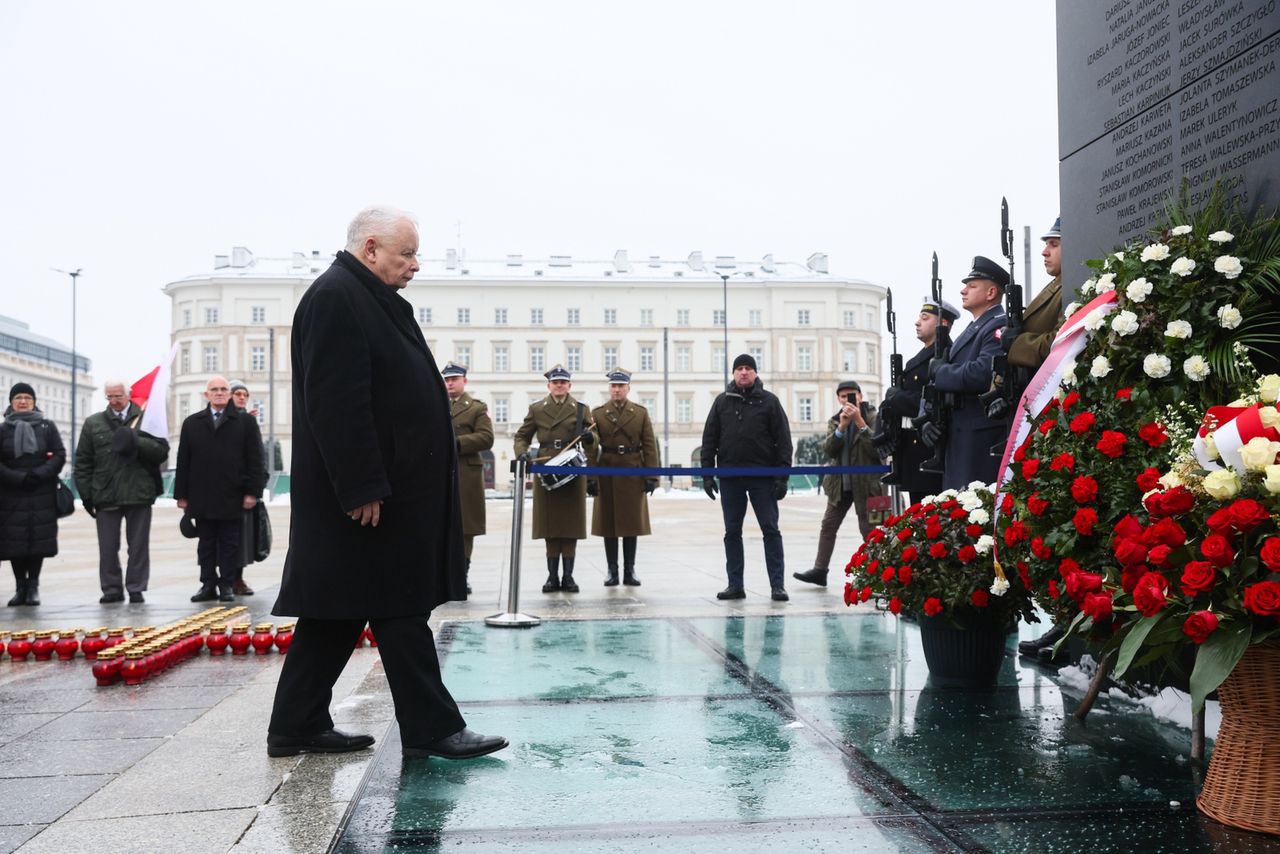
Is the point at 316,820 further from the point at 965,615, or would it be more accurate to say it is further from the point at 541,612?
the point at 541,612

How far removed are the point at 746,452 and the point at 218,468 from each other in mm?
4214

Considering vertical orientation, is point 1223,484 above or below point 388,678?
above

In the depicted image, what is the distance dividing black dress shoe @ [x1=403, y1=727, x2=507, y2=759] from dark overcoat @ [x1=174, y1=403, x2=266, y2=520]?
19.5 feet

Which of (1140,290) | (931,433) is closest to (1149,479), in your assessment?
(1140,290)

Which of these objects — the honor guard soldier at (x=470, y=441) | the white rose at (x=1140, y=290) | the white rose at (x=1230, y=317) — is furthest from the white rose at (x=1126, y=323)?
the honor guard soldier at (x=470, y=441)

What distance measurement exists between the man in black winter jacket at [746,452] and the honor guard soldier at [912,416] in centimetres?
194

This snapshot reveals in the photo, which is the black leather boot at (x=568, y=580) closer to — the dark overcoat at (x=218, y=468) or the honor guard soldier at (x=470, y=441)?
the honor guard soldier at (x=470, y=441)

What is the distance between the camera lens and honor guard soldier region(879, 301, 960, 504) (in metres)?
6.74

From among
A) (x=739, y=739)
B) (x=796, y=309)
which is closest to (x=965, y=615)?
(x=739, y=739)

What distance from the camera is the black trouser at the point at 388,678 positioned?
12.1 feet

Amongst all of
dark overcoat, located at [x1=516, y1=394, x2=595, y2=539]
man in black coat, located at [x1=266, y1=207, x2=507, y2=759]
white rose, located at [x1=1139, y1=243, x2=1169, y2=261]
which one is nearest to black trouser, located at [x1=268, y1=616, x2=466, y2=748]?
man in black coat, located at [x1=266, y1=207, x2=507, y2=759]

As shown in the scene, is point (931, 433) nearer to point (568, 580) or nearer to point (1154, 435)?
point (1154, 435)

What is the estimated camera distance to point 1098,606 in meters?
2.98

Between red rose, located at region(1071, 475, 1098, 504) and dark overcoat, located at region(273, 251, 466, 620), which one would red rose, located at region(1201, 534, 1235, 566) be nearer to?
red rose, located at region(1071, 475, 1098, 504)
